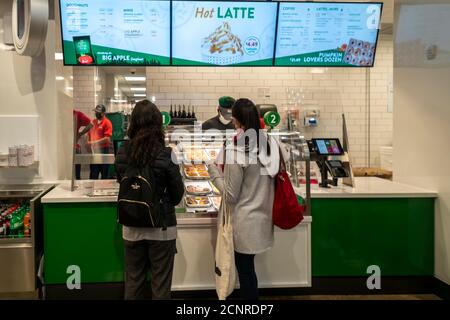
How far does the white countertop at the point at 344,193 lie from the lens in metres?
3.42

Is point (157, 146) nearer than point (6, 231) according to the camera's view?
Yes

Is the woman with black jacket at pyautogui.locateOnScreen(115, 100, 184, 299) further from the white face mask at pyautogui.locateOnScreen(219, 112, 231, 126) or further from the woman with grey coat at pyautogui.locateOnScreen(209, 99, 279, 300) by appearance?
the white face mask at pyautogui.locateOnScreen(219, 112, 231, 126)

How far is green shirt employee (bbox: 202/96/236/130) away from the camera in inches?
171

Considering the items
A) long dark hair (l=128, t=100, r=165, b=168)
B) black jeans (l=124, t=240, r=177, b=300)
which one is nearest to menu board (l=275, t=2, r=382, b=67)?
long dark hair (l=128, t=100, r=165, b=168)

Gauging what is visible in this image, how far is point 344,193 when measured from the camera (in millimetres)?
3633

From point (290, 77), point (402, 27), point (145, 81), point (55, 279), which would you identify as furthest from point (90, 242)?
point (290, 77)

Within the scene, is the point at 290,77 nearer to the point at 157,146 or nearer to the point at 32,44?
the point at 32,44

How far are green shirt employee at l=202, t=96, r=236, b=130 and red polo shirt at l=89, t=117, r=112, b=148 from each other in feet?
3.11

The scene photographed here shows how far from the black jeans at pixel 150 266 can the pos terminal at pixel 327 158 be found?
1807 millimetres

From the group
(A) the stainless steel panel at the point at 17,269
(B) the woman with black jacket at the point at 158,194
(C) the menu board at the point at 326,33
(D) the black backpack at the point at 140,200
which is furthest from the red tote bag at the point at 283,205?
(A) the stainless steel panel at the point at 17,269

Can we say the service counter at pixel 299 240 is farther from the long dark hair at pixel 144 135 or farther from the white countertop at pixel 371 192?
the long dark hair at pixel 144 135

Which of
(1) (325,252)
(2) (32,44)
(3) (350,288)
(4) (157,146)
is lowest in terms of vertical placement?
(3) (350,288)
